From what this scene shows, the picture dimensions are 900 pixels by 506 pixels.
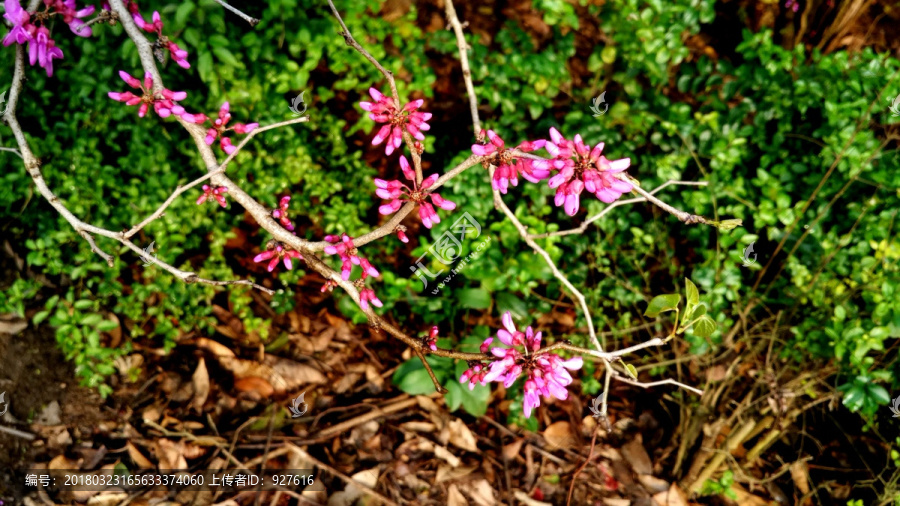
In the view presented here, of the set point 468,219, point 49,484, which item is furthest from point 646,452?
point 49,484

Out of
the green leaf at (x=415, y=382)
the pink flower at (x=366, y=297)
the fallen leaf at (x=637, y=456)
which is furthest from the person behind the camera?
the fallen leaf at (x=637, y=456)

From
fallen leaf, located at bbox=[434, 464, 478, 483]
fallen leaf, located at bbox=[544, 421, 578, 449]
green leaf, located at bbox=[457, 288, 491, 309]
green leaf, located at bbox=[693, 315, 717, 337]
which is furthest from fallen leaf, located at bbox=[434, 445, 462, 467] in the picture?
green leaf, located at bbox=[693, 315, 717, 337]

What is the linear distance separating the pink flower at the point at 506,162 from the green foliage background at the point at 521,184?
3.20 ft

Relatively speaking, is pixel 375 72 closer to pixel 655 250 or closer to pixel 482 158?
pixel 482 158

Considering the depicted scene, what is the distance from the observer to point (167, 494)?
2.34 meters

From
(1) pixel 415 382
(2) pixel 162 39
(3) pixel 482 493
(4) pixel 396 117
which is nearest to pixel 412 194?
(4) pixel 396 117

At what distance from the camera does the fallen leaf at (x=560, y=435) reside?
2779 millimetres

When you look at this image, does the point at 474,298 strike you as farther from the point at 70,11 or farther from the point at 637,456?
the point at 70,11

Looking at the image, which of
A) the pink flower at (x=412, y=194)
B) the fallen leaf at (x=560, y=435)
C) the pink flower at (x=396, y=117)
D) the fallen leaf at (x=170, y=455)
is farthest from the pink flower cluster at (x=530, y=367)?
the fallen leaf at (x=170, y=455)

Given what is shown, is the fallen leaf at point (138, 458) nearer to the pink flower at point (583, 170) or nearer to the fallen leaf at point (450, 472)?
the fallen leaf at point (450, 472)

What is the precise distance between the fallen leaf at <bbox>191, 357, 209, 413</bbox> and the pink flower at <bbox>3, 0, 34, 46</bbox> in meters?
1.56

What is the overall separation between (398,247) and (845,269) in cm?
202

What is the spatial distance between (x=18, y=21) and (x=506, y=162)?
4.68 feet

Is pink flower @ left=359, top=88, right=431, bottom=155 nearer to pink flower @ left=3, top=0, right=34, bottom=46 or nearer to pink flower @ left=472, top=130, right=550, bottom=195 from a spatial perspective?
pink flower @ left=472, top=130, right=550, bottom=195
